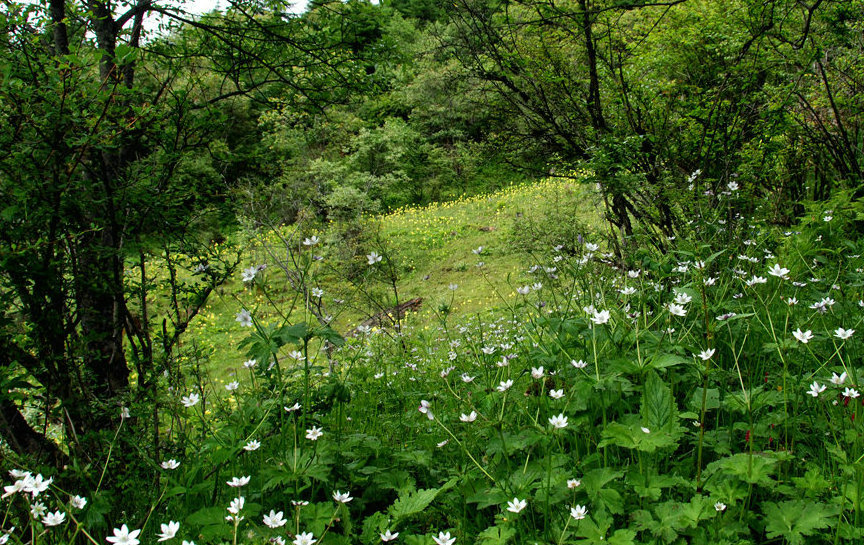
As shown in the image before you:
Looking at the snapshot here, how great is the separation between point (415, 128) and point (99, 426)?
74.0ft

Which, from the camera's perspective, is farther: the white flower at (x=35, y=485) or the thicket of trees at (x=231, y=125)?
the thicket of trees at (x=231, y=125)

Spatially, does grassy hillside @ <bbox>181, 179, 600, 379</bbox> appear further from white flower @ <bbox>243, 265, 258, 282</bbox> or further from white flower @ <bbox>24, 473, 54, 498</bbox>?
white flower @ <bbox>24, 473, 54, 498</bbox>

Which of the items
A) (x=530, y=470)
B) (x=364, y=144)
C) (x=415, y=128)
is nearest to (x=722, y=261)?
(x=530, y=470)

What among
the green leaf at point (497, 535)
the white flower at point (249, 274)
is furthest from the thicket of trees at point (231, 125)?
the green leaf at point (497, 535)

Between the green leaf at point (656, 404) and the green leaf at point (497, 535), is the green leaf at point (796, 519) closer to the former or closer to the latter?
the green leaf at point (656, 404)

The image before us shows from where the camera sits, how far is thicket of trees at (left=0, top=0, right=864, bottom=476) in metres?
1.84

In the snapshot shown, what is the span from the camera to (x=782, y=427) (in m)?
1.76

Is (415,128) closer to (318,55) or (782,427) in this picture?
(318,55)

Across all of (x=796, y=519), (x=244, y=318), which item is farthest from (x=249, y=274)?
(x=796, y=519)

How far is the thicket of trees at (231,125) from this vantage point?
6.03 feet

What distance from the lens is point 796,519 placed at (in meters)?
1.32

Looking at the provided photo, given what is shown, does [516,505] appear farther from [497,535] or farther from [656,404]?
[656,404]

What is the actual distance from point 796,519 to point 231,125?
3.86m

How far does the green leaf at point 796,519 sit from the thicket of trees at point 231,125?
209cm
